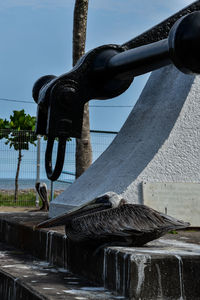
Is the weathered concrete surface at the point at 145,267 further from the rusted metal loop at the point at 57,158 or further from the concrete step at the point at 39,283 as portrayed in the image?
the rusted metal loop at the point at 57,158

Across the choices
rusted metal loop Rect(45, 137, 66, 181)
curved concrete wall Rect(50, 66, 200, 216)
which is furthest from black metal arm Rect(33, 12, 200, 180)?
curved concrete wall Rect(50, 66, 200, 216)

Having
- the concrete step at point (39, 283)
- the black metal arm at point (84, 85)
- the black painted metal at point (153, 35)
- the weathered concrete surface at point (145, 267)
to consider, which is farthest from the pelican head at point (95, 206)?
the black painted metal at point (153, 35)

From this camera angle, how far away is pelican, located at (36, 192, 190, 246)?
7.73ft

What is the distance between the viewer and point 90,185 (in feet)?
12.3

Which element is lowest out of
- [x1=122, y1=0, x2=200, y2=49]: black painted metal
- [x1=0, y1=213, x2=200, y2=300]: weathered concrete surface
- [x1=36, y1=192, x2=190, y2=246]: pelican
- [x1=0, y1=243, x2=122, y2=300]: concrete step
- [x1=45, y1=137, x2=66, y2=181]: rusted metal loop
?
[x1=0, y1=243, x2=122, y2=300]: concrete step

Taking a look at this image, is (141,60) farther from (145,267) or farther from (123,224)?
(145,267)

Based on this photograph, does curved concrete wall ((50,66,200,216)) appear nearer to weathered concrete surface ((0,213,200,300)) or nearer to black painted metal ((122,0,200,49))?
black painted metal ((122,0,200,49))

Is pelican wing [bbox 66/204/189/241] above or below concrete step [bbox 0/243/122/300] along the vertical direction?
above

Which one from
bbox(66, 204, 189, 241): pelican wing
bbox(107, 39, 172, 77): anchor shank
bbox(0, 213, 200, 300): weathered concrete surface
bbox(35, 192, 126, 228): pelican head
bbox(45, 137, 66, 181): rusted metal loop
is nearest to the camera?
bbox(0, 213, 200, 300): weathered concrete surface

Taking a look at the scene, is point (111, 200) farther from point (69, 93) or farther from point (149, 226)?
point (69, 93)

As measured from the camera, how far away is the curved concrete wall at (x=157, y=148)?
11.2 ft

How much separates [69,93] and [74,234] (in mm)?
1095

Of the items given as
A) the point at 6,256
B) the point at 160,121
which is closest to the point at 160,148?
the point at 160,121

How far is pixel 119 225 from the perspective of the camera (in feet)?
7.73
